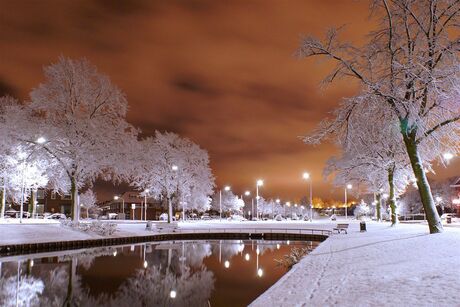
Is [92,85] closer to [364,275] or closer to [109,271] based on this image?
[109,271]

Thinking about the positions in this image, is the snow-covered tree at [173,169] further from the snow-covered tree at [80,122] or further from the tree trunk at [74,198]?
the tree trunk at [74,198]

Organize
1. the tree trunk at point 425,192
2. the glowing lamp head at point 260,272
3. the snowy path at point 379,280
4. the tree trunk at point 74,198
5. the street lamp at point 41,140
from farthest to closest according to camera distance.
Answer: the tree trunk at point 74,198
the street lamp at point 41,140
the glowing lamp head at point 260,272
the tree trunk at point 425,192
the snowy path at point 379,280

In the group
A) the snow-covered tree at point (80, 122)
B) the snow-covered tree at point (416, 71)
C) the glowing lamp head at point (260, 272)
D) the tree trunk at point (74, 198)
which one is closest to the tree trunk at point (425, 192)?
the snow-covered tree at point (416, 71)

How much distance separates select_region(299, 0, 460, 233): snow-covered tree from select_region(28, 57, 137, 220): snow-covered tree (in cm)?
2157

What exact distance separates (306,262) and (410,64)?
10.8m

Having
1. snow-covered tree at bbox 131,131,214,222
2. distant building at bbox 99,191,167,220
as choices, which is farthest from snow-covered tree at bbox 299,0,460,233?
distant building at bbox 99,191,167,220

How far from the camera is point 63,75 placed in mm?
38812

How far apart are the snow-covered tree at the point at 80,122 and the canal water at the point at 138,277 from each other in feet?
28.1

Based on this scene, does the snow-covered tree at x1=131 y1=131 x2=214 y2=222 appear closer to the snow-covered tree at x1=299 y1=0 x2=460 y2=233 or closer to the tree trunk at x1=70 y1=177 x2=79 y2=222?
the tree trunk at x1=70 y1=177 x2=79 y2=222

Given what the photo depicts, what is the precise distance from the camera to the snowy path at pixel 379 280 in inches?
387

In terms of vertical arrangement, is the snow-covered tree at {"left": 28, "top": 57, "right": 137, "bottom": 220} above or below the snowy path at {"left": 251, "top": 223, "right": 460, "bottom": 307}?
above

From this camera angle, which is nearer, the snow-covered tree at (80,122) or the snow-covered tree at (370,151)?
the snow-covered tree at (370,151)

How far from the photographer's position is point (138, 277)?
22188mm

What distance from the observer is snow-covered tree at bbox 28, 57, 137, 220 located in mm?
37281
